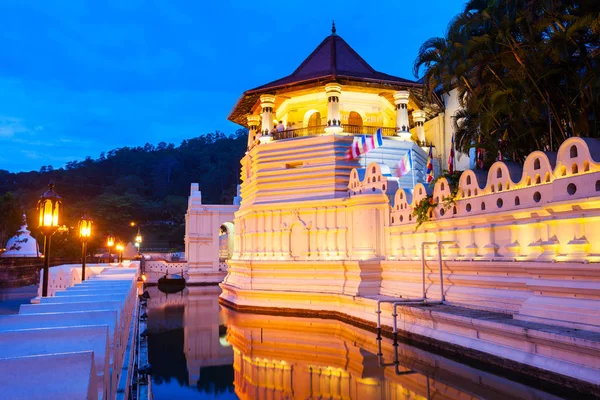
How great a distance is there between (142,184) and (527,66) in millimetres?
74608

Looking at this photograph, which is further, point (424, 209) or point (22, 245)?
point (22, 245)

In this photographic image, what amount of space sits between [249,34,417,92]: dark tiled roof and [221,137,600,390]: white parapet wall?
9.29 ft

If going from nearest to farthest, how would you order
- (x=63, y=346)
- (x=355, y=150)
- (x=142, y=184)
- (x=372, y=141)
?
(x=63, y=346), (x=372, y=141), (x=355, y=150), (x=142, y=184)

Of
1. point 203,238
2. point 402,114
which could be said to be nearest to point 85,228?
point 402,114

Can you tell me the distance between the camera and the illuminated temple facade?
353 inches

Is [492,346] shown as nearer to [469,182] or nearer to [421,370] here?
[421,370]

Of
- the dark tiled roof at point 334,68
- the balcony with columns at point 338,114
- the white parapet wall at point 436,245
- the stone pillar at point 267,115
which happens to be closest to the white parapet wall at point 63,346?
the white parapet wall at point 436,245

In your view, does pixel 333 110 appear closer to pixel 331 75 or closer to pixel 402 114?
pixel 331 75

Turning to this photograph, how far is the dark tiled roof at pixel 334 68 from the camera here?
68.3 feet

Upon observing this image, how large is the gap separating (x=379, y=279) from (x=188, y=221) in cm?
2103

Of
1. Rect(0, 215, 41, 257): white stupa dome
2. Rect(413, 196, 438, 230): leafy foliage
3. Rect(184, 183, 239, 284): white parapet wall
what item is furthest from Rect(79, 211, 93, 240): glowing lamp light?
Rect(0, 215, 41, 257): white stupa dome

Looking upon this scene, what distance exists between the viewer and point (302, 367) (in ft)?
34.9

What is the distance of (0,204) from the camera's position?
127ft

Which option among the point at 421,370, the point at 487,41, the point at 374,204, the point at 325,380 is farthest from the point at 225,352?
the point at 487,41
